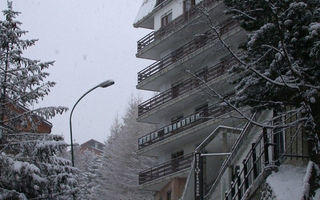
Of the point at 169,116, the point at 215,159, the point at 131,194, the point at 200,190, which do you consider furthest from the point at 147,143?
the point at 200,190

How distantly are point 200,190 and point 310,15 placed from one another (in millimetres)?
10276

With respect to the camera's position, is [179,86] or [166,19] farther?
[166,19]

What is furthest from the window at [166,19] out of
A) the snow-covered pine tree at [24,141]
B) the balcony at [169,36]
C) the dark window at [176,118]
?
the snow-covered pine tree at [24,141]

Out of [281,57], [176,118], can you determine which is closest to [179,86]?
[176,118]

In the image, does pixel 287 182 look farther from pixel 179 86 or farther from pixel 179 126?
pixel 179 86

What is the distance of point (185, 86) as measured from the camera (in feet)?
127

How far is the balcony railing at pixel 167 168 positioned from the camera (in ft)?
119

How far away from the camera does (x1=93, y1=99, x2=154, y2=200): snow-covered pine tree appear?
4647 centimetres

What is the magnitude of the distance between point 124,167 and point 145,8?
1218 cm

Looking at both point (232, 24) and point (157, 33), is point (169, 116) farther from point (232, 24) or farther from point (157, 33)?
point (232, 24)

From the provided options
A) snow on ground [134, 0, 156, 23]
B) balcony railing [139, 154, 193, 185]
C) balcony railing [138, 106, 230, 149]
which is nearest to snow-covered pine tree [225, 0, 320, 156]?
balcony railing [138, 106, 230, 149]

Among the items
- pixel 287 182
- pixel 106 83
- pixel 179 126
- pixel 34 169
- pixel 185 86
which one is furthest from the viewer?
pixel 185 86

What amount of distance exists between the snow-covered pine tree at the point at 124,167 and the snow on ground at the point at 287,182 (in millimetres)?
32943

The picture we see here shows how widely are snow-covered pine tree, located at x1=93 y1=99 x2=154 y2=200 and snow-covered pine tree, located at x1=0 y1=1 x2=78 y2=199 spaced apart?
1051 inches
